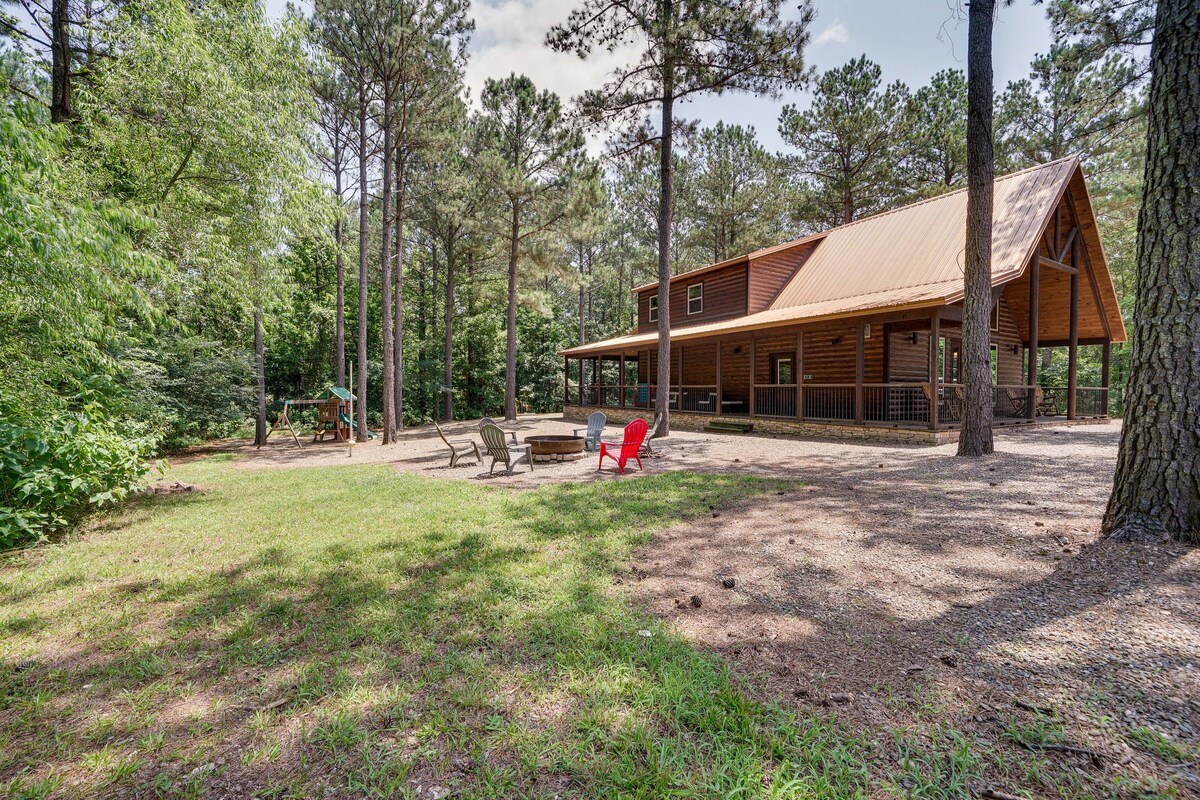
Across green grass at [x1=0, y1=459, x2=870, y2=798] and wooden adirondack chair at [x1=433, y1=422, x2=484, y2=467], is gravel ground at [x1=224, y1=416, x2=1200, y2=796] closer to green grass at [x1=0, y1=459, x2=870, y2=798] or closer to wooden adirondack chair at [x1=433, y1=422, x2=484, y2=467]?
green grass at [x1=0, y1=459, x2=870, y2=798]

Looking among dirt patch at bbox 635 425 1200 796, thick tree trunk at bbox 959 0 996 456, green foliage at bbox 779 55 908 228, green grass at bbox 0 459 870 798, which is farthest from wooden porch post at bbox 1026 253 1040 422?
green grass at bbox 0 459 870 798

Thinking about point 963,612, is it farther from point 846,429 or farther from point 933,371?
point 846,429

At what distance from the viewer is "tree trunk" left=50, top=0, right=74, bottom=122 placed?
752 centimetres

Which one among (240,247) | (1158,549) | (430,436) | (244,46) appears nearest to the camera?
(1158,549)

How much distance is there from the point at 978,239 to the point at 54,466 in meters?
13.6

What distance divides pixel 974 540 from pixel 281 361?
90.6ft

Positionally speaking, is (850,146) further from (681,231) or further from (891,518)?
(891,518)

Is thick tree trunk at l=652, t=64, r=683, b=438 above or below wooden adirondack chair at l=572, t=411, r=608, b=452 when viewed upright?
above

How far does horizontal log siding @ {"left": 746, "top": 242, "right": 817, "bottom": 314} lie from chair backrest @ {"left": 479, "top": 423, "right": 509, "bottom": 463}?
41.5 feet

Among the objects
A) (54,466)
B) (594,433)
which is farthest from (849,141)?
(54,466)

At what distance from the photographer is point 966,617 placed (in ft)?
10.0

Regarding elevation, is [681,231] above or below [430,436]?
above

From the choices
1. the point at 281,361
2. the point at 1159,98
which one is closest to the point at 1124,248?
the point at 1159,98

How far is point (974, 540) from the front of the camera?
439 cm
